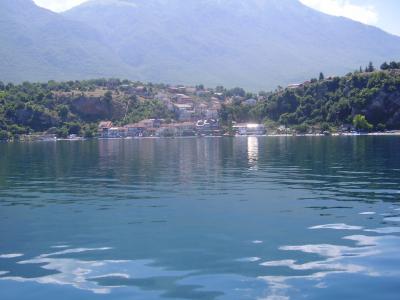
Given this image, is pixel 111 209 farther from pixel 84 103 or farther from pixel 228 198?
pixel 84 103

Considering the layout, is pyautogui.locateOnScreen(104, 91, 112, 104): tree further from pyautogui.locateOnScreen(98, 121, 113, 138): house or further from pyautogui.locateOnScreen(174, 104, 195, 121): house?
pyautogui.locateOnScreen(174, 104, 195, 121): house

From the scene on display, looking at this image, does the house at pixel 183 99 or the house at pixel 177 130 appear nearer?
the house at pixel 177 130

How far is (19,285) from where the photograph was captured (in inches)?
449

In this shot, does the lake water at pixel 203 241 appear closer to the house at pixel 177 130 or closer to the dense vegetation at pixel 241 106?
the dense vegetation at pixel 241 106

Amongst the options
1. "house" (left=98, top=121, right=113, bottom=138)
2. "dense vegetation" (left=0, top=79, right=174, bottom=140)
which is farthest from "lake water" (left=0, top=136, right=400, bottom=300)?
"house" (left=98, top=121, right=113, bottom=138)

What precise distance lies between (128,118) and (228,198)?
144m

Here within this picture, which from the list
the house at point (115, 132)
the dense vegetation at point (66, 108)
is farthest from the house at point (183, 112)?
the house at point (115, 132)

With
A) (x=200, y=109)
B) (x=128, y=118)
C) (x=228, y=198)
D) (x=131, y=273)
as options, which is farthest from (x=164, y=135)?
(x=131, y=273)

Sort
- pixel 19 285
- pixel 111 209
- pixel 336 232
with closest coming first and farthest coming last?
pixel 19 285, pixel 336 232, pixel 111 209

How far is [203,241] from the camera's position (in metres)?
14.6

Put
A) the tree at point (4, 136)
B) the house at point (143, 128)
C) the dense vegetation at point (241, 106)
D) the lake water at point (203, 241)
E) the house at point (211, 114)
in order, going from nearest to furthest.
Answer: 1. the lake water at point (203, 241)
2. the dense vegetation at point (241, 106)
3. the tree at point (4, 136)
4. the house at point (143, 128)
5. the house at point (211, 114)

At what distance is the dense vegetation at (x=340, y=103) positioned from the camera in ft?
403

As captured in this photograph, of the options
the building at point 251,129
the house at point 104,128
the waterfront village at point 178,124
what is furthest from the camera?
the house at point 104,128

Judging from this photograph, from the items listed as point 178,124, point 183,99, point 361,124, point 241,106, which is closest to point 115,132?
point 178,124
